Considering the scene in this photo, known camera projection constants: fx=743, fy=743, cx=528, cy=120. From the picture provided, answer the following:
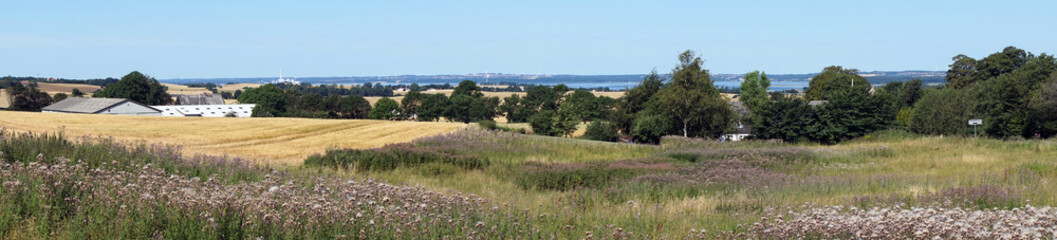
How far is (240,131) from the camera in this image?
37312 mm

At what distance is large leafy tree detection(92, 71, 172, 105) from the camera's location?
108812 millimetres

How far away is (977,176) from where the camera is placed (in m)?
15.6

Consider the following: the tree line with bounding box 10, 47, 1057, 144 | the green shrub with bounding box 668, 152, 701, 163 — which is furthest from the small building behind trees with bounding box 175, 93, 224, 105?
the green shrub with bounding box 668, 152, 701, 163

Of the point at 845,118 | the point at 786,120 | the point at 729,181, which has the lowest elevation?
the point at 786,120

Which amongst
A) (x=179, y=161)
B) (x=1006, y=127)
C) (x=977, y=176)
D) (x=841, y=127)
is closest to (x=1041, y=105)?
(x=1006, y=127)

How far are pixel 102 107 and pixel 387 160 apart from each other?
65.7 meters

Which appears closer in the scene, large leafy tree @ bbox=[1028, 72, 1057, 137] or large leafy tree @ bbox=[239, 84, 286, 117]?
large leafy tree @ bbox=[1028, 72, 1057, 137]

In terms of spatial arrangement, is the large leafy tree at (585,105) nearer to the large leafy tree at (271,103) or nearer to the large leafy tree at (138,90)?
the large leafy tree at (271,103)

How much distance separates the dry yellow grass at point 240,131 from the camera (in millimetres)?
29656

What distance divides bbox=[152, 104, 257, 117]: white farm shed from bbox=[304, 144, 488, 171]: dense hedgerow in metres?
76.6

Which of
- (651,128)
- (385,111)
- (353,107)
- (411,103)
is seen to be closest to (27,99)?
(353,107)

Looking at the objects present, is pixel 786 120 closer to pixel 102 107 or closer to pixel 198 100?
pixel 102 107

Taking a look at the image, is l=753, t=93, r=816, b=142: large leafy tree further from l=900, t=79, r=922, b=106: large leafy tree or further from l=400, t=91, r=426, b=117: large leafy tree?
l=400, t=91, r=426, b=117: large leafy tree

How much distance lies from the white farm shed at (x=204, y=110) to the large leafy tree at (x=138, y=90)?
11772 millimetres
